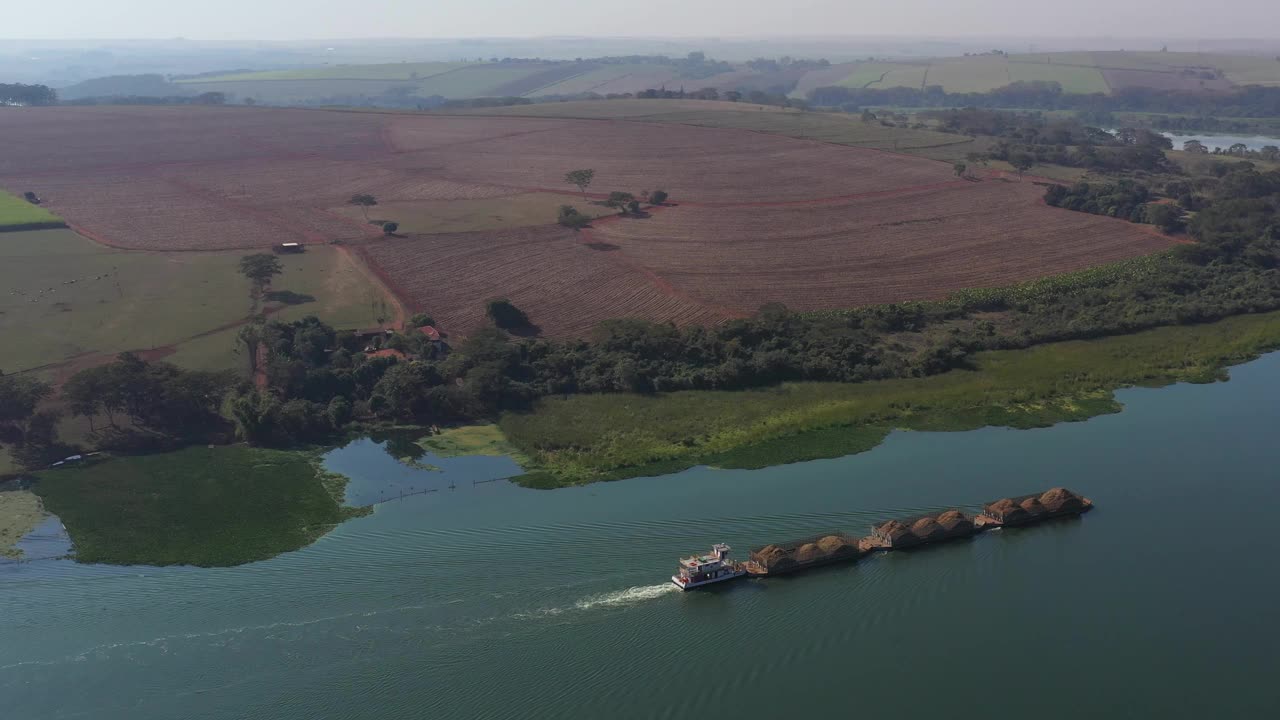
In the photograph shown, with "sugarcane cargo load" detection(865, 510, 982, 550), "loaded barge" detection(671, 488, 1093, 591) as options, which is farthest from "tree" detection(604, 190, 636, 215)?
"sugarcane cargo load" detection(865, 510, 982, 550)

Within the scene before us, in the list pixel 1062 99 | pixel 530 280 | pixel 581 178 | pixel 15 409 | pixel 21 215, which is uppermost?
pixel 1062 99

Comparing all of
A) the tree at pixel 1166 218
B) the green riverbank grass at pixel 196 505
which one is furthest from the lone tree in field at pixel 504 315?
the tree at pixel 1166 218

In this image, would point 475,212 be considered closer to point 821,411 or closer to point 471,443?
point 471,443

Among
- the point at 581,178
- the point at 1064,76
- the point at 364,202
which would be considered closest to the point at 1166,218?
the point at 581,178

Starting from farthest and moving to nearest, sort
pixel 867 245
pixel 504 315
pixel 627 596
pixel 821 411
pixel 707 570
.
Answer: pixel 867 245, pixel 504 315, pixel 821 411, pixel 707 570, pixel 627 596

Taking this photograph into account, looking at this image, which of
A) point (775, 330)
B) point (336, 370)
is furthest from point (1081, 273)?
point (336, 370)

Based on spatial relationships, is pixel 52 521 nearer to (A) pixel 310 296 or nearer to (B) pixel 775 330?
(A) pixel 310 296
